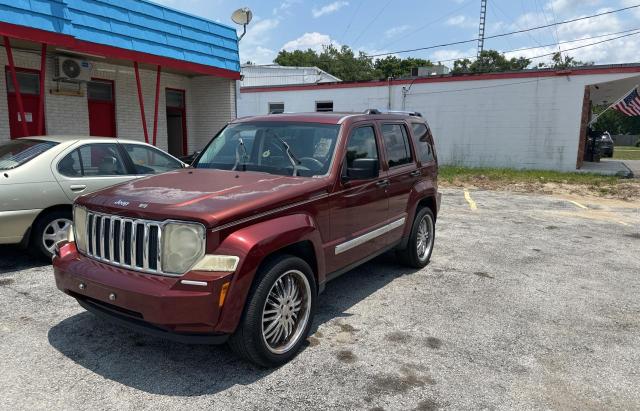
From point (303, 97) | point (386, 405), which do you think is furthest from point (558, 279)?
point (303, 97)

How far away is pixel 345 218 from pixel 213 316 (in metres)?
1.71

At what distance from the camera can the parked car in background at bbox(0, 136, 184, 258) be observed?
17.3 feet

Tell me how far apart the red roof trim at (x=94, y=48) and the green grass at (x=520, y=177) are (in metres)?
9.35

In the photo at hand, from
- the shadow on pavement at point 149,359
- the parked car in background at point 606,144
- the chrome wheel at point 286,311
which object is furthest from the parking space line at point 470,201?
the parked car in background at point 606,144

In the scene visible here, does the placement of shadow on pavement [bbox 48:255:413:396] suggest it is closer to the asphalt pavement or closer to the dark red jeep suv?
the asphalt pavement

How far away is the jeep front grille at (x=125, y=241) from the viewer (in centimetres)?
326

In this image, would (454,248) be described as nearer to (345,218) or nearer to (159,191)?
(345,218)

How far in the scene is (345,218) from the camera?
4406 mm

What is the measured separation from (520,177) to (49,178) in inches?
616

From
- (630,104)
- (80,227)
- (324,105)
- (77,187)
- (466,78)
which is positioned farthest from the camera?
(324,105)

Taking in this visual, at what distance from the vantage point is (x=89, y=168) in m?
6.05

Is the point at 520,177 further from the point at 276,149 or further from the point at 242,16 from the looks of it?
the point at 276,149

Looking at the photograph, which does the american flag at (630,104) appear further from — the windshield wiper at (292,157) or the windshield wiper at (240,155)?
the windshield wiper at (240,155)

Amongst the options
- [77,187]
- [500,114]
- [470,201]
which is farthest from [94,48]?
[500,114]
